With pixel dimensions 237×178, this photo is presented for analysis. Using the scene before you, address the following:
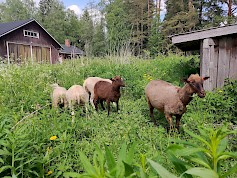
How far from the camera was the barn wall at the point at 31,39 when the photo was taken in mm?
24234

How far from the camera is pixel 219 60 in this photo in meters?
6.55

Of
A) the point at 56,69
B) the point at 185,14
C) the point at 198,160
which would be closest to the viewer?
the point at 198,160

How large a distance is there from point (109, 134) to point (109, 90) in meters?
2.08

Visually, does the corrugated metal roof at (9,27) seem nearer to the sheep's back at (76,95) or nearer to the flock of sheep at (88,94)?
the flock of sheep at (88,94)

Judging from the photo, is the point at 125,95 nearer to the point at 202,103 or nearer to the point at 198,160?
the point at 202,103

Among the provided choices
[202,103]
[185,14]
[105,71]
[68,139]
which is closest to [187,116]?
[202,103]

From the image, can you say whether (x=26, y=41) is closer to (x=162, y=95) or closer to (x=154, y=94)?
(x=154, y=94)

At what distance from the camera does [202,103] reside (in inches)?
220

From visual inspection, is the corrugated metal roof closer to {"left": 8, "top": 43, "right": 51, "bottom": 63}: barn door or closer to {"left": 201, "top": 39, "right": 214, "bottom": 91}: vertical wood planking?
{"left": 8, "top": 43, "right": 51, "bottom": 63}: barn door

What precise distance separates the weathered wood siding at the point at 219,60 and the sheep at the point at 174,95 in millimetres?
2166

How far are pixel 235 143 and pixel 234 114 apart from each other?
74.8 inches

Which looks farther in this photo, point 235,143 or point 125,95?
point 125,95

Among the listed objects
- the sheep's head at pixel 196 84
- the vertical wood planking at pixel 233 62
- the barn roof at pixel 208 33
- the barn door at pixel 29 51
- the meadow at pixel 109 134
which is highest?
→ the barn door at pixel 29 51

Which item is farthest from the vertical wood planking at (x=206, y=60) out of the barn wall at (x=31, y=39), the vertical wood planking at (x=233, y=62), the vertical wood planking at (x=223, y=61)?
the barn wall at (x=31, y=39)
